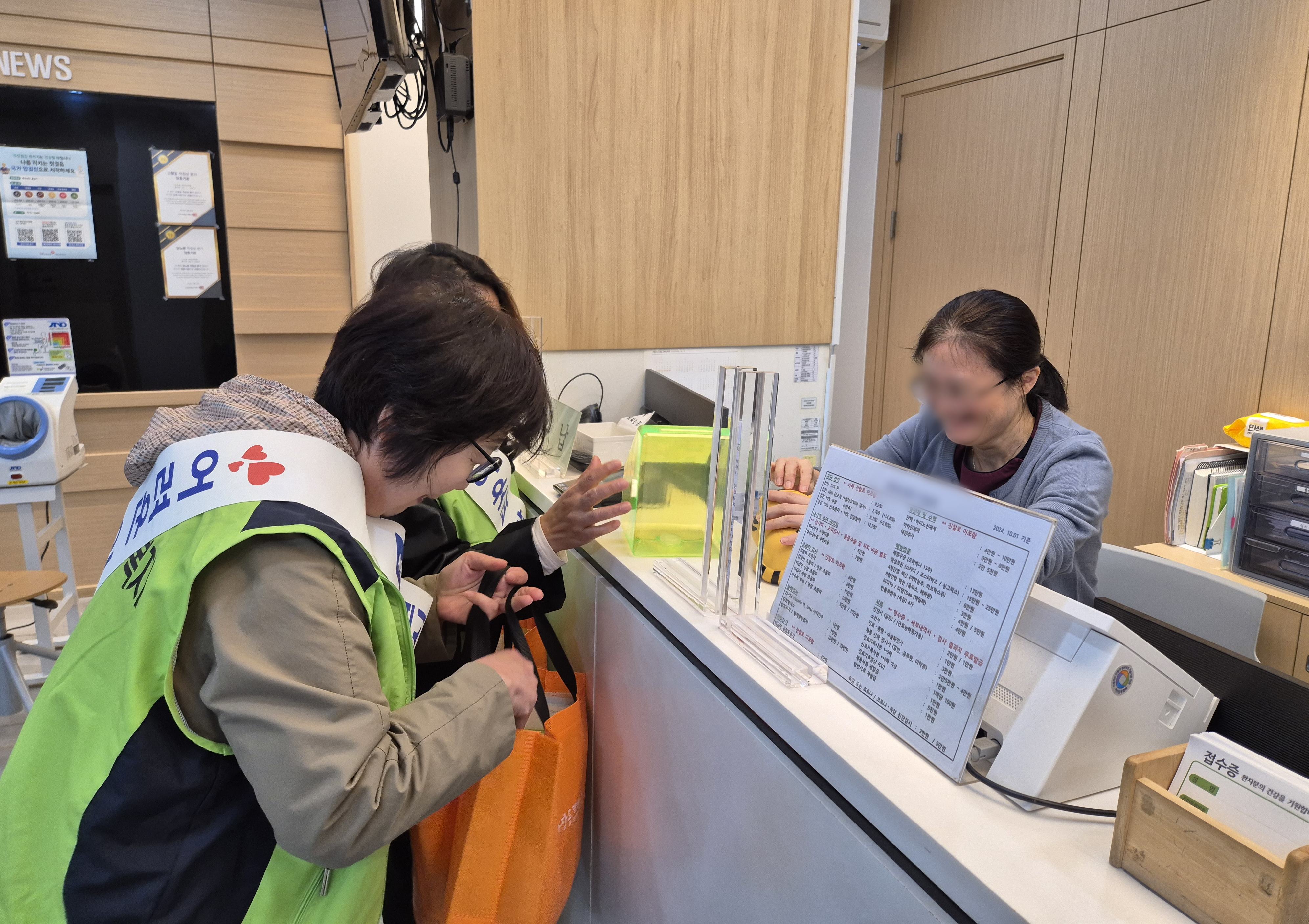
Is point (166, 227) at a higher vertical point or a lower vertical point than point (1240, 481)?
higher

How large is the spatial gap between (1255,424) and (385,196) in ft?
11.3

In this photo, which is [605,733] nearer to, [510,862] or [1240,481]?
[510,862]

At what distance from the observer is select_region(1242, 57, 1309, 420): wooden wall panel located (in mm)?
2395

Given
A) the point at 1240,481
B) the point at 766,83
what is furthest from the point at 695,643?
the point at 1240,481

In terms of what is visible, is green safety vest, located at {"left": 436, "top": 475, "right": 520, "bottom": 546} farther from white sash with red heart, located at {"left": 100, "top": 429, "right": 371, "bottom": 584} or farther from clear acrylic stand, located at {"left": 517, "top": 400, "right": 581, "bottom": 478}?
white sash with red heart, located at {"left": 100, "top": 429, "right": 371, "bottom": 584}

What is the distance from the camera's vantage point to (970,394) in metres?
1.50

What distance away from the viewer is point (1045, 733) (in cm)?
69

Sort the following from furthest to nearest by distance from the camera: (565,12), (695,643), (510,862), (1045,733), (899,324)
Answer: (899,324), (565,12), (510,862), (695,643), (1045,733)

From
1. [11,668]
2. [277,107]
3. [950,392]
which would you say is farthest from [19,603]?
[950,392]

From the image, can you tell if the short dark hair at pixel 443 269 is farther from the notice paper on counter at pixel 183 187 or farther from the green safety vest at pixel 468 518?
the notice paper on counter at pixel 183 187

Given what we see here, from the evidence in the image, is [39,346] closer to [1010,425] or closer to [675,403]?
[675,403]

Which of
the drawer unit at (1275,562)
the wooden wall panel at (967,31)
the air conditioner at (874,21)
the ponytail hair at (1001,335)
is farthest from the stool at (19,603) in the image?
the wooden wall panel at (967,31)

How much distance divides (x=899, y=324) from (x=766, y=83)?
188cm

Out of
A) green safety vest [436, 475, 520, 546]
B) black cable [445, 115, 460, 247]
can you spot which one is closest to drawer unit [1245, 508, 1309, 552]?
green safety vest [436, 475, 520, 546]
